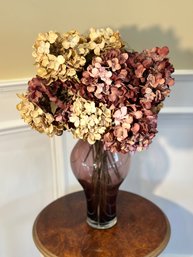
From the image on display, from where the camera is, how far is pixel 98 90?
754mm

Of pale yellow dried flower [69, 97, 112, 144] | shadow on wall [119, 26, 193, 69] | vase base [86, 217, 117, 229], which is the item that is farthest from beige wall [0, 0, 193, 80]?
vase base [86, 217, 117, 229]

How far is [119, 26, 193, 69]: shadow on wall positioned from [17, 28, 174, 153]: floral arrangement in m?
0.35

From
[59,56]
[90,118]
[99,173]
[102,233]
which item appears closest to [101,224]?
[102,233]

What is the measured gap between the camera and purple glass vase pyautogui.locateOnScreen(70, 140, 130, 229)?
3.04ft

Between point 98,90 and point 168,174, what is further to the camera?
point 168,174

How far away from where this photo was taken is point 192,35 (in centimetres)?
114

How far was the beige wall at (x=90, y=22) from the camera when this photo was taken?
1.08 meters

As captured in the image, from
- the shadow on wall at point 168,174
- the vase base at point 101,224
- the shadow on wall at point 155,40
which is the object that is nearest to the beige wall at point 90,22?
the shadow on wall at point 155,40

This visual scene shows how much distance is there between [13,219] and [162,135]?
2.20ft

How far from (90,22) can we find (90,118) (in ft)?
1.61

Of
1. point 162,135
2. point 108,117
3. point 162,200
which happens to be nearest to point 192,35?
point 162,135

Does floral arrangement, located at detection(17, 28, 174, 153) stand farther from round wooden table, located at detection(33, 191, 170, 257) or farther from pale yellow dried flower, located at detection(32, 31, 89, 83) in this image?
round wooden table, located at detection(33, 191, 170, 257)

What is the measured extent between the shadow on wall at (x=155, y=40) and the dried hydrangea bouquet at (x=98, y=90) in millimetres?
326

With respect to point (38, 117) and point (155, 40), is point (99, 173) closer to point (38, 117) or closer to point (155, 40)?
point (38, 117)
